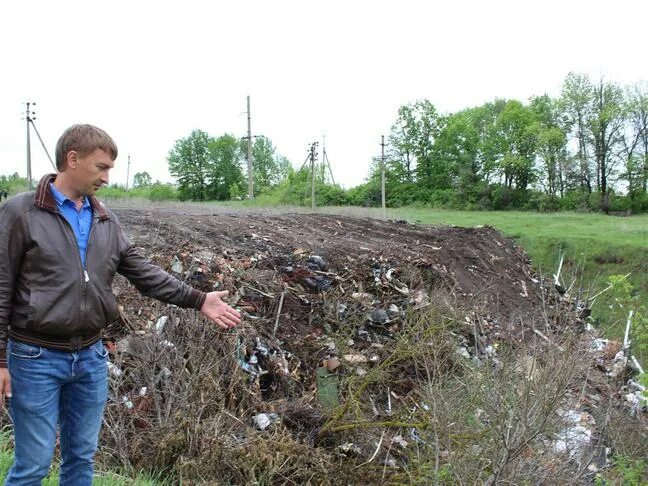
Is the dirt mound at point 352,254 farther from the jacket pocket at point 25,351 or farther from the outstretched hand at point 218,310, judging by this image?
the jacket pocket at point 25,351

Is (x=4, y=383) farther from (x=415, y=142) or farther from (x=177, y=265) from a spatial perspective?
(x=415, y=142)

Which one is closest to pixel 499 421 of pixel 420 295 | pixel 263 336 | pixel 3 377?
pixel 3 377

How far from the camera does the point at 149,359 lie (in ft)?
13.8

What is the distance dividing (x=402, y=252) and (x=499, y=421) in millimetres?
6968

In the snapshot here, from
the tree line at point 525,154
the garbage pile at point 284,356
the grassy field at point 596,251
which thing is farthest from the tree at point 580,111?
the garbage pile at point 284,356

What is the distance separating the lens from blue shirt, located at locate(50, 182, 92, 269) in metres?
2.02

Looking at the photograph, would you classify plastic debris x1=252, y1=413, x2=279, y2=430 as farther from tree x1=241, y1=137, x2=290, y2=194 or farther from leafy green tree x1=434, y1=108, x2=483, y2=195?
tree x1=241, y1=137, x2=290, y2=194

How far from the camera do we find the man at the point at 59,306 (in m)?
1.92

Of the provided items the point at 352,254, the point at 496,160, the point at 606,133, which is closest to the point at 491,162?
the point at 496,160

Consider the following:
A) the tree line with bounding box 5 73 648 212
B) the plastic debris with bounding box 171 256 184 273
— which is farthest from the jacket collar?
the tree line with bounding box 5 73 648 212

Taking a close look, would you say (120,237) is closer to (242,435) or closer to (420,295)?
(242,435)

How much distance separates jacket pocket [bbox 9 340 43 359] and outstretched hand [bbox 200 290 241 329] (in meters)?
0.71

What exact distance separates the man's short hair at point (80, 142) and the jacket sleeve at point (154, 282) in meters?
0.42

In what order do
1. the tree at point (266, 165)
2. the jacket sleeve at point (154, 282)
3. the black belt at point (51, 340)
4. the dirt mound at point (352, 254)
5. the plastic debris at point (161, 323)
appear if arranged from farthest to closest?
the tree at point (266, 165) → the dirt mound at point (352, 254) → the plastic debris at point (161, 323) → the jacket sleeve at point (154, 282) → the black belt at point (51, 340)
